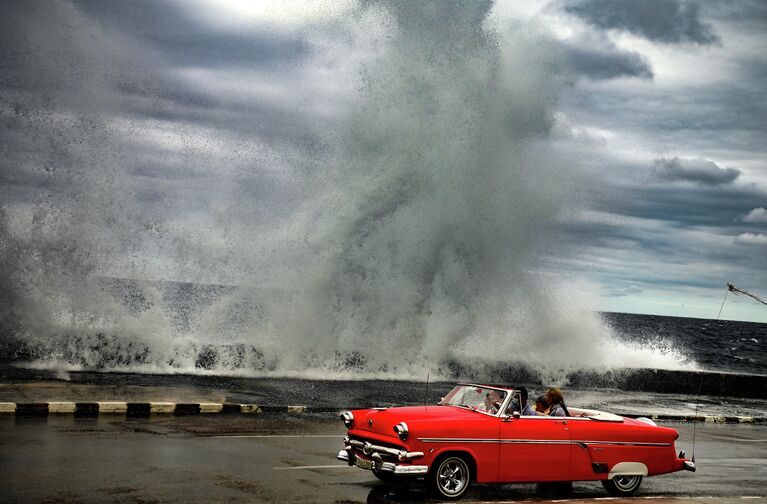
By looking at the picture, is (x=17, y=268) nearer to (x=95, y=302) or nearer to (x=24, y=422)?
(x=95, y=302)

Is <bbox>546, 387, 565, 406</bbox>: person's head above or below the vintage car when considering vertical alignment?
above

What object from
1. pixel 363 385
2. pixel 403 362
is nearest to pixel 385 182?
pixel 403 362

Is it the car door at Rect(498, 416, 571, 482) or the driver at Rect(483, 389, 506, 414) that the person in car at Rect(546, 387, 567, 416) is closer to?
the car door at Rect(498, 416, 571, 482)

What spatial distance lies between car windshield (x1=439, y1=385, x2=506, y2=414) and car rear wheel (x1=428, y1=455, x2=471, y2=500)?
0.89 m

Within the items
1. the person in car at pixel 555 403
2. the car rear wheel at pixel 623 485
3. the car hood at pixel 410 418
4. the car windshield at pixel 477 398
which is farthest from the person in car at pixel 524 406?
the car rear wheel at pixel 623 485

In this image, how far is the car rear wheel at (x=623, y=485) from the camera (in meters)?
11.1

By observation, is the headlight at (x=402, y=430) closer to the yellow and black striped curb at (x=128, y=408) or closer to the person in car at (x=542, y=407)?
the person in car at (x=542, y=407)

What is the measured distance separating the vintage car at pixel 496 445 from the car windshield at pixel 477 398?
1cm

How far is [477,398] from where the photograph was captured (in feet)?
35.8

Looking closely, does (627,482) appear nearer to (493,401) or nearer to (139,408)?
(493,401)

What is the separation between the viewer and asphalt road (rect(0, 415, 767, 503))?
358 inches

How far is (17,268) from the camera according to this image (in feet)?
99.9

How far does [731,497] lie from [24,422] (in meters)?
11.1

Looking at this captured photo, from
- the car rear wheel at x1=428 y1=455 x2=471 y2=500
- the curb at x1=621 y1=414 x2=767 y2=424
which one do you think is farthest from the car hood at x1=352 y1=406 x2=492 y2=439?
the curb at x1=621 y1=414 x2=767 y2=424
